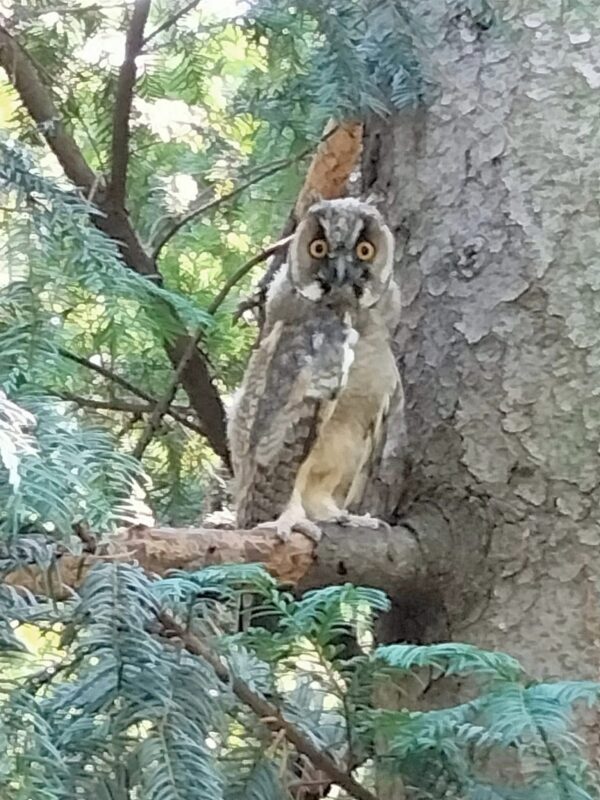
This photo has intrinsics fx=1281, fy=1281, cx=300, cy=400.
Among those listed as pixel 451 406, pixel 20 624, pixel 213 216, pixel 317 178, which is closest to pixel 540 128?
pixel 451 406

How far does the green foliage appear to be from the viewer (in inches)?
30.5

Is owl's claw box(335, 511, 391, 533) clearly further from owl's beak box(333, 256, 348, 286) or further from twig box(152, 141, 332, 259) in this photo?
twig box(152, 141, 332, 259)

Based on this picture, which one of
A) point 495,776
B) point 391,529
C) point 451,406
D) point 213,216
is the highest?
point 213,216

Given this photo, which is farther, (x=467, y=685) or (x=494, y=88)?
(x=494, y=88)

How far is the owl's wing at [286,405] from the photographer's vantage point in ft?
5.23

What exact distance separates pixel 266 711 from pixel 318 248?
2.87 ft

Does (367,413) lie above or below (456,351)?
below

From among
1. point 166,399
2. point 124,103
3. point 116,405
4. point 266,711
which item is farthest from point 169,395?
Answer: point 266,711

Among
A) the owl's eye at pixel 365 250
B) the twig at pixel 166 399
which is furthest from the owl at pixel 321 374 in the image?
the twig at pixel 166 399

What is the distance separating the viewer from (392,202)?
1.64m

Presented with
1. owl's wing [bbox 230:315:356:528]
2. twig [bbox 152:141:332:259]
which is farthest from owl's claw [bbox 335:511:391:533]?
twig [bbox 152:141:332:259]

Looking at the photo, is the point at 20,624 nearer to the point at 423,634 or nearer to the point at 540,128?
the point at 423,634

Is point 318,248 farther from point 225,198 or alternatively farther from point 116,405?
point 116,405

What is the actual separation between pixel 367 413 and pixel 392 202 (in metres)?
0.27
